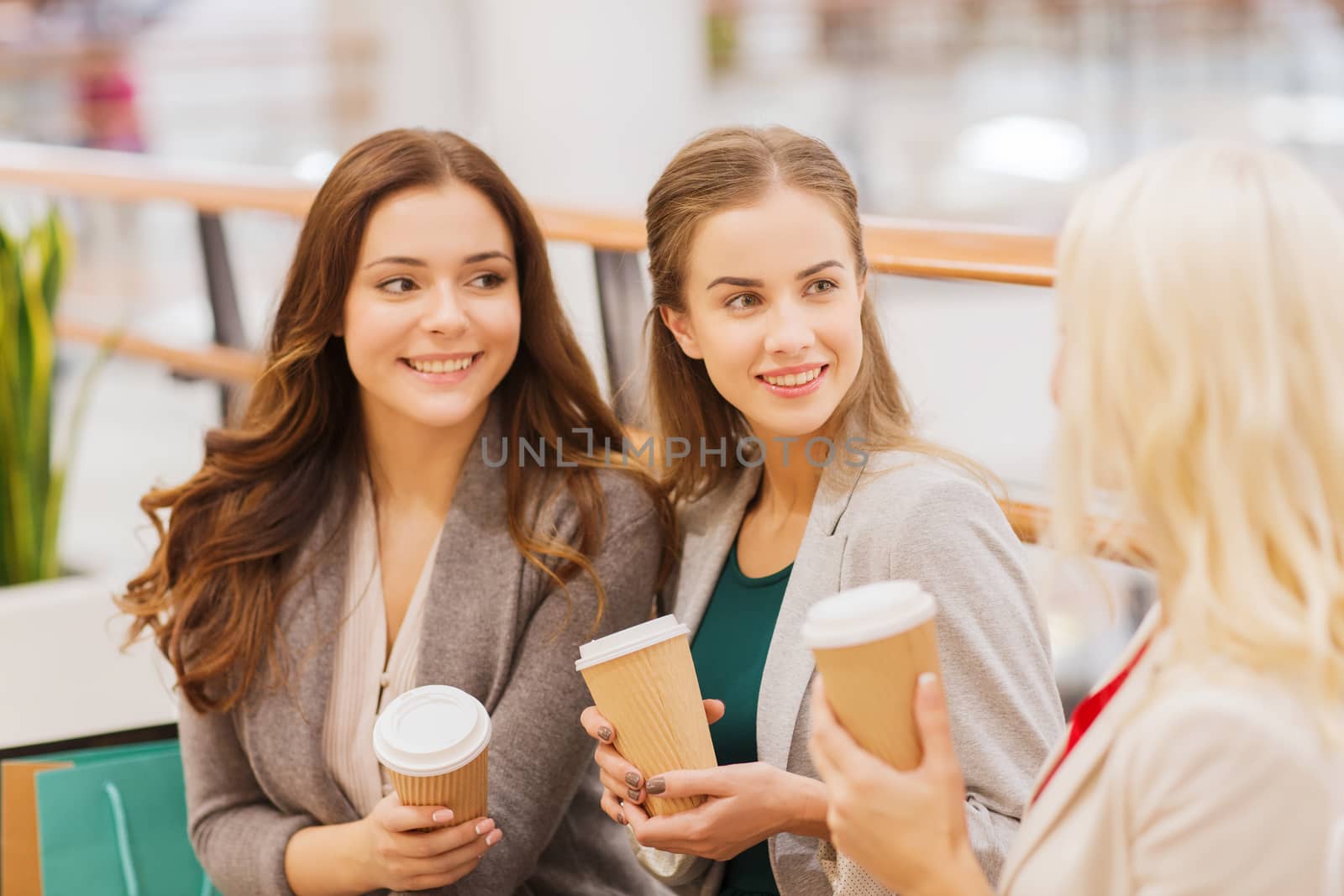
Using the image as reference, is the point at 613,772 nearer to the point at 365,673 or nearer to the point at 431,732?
the point at 431,732

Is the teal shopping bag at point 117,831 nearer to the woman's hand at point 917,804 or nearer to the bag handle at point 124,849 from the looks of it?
the bag handle at point 124,849

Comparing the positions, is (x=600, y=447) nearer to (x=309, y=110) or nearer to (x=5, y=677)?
(x=5, y=677)

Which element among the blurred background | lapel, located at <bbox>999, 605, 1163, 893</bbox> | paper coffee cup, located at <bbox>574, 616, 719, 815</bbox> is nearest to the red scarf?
lapel, located at <bbox>999, 605, 1163, 893</bbox>

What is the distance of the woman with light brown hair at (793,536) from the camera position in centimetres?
145

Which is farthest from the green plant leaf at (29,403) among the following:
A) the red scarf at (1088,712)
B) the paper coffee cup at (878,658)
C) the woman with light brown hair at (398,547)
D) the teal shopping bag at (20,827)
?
the red scarf at (1088,712)

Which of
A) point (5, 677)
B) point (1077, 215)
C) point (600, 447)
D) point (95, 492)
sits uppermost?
point (1077, 215)

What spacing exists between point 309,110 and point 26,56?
2067 mm

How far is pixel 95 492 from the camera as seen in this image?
4.54 m

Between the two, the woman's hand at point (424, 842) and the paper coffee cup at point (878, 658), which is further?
the woman's hand at point (424, 842)

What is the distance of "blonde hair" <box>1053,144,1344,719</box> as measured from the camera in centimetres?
95

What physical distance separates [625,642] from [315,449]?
833 millimetres

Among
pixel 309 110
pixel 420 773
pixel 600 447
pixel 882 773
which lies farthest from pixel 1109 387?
pixel 309 110

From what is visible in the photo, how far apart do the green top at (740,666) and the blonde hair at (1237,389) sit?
0.72 meters

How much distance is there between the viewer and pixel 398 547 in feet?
6.43
